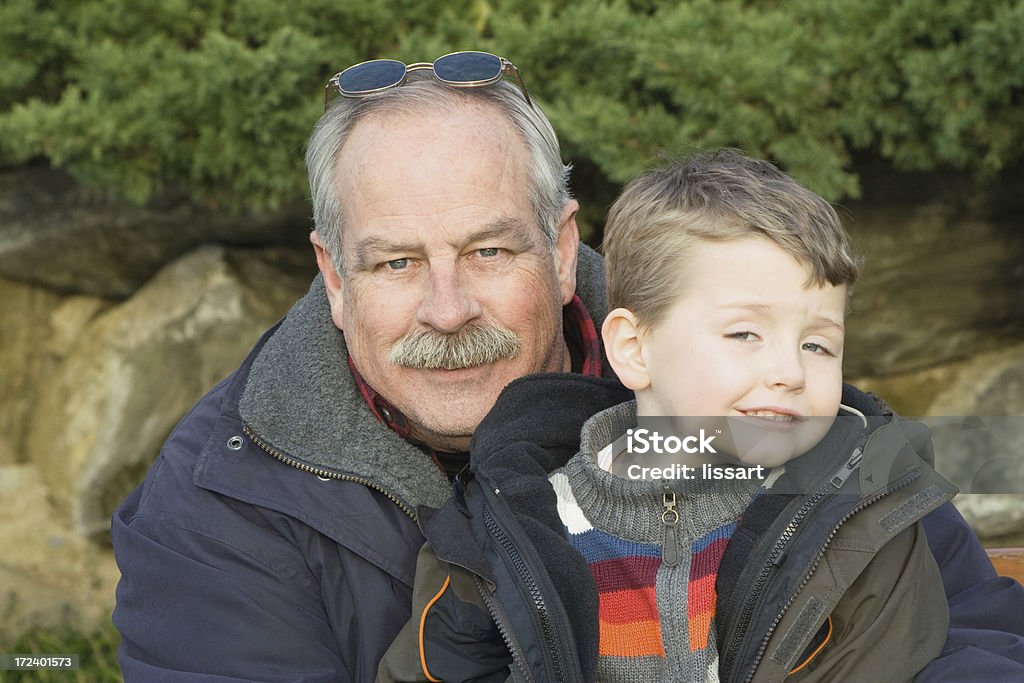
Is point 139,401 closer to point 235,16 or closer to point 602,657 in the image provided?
point 235,16

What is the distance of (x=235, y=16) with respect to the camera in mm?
4207

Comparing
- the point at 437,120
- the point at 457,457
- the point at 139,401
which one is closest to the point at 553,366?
the point at 457,457

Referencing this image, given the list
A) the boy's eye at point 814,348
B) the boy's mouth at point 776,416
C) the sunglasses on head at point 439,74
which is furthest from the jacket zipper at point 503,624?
the sunglasses on head at point 439,74

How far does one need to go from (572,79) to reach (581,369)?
1.42m

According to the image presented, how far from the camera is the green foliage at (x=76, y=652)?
416cm

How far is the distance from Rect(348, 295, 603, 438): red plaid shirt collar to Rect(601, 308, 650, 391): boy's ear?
0.76ft

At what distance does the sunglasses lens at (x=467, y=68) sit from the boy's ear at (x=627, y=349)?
80 centimetres

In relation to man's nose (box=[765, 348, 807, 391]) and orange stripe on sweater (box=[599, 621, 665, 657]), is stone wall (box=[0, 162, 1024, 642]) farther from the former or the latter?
orange stripe on sweater (box=[599, 621, 665, 657])

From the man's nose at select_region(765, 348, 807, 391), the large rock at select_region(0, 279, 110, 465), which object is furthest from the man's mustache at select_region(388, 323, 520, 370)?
the large rock at select_region(0, 279, 110, 465)

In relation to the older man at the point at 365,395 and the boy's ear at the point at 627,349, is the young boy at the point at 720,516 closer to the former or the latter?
the boy's ear at the point at 627,349

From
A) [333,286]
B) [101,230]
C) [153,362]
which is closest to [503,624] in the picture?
[333,286]

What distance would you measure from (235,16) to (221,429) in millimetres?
2209

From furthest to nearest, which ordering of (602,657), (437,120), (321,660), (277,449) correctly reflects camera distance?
1. (437,120)
2. (277,449)
3. (321,660)
4. (602,657)

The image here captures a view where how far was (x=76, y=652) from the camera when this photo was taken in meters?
4.41
